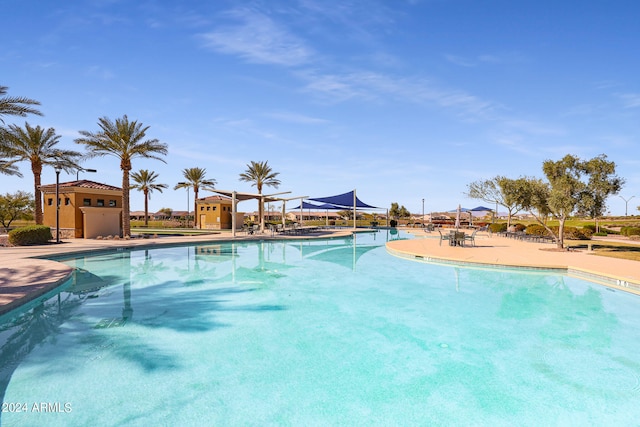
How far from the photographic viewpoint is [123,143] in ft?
70.5

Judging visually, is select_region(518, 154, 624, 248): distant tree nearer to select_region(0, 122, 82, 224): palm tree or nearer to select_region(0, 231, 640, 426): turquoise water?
select_region(0, 231, 640, 426): turquoise water

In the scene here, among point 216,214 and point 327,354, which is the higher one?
point 216,214

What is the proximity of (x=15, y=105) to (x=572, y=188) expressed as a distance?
25.4 m

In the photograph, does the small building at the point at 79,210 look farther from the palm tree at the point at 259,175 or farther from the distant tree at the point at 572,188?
the distant tree at the point at 572,188

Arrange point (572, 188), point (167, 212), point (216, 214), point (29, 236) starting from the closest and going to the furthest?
point (572, 188) < point (29, 236) < point (216, 214) < point (167, 212)

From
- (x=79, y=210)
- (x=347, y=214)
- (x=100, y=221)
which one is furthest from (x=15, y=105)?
(x=347, y=214)

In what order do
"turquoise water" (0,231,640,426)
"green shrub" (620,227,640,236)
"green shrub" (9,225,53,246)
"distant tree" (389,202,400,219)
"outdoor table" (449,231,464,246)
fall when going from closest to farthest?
"turquoise water" (0,231,640,426) < "outdoor table" (449,231,464,246) < "green shrub" (9,225,53,246) < "green shrub" (620,227,640,236) < "distant tree" (389,202,400,219)

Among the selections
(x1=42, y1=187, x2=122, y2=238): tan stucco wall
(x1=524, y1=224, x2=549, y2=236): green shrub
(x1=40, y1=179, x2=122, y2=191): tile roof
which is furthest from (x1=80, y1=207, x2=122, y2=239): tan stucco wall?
(x1=524, y1=224, x2=549, y2=236): green shrub

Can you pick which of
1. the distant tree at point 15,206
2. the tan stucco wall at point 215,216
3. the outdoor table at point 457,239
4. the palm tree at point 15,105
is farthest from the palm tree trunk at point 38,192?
the outdoor table at point 457,239

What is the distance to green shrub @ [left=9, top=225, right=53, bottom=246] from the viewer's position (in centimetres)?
1731

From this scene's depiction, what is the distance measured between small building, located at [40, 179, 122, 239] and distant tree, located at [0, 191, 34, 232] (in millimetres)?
13061

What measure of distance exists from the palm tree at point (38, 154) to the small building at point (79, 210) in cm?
68

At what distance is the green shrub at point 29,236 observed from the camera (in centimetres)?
1731

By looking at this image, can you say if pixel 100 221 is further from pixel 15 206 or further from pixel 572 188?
pixel 572 188
